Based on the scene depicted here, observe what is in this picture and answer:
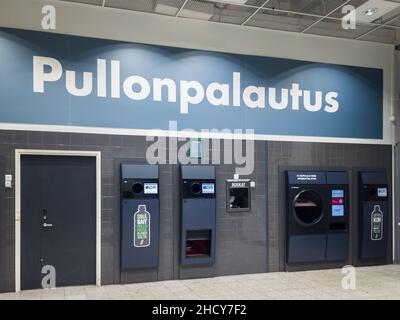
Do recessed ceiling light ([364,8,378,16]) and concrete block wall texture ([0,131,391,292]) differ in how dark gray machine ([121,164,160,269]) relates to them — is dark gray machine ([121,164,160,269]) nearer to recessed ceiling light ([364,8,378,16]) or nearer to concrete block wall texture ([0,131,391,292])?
concrete block wall texture ([0,131,391,292])

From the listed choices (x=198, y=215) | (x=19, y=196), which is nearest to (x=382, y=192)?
(x=198, y=215)

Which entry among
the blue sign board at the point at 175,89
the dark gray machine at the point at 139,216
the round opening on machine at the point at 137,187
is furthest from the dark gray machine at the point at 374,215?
the round opening on machine at the point at 137,187

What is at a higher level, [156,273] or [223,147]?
[223,147]

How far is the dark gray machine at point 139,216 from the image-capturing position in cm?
554

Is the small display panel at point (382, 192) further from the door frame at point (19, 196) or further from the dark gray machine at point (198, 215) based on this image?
the door frame at point (19, 196)

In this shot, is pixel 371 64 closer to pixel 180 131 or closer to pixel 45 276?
pixel 180 131

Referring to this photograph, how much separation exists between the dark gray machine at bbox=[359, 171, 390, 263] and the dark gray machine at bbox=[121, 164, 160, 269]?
3494 mm

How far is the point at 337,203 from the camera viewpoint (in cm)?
652

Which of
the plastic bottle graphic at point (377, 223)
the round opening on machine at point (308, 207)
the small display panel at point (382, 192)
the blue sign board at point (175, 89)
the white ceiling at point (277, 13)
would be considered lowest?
the plastic bottle graphic at point (377, 223)

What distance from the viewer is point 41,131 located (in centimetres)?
530

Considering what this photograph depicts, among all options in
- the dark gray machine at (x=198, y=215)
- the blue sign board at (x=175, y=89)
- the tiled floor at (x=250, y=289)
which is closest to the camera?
the tiled floor at (x=250, y=289)

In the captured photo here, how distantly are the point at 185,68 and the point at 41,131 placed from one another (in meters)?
2.26

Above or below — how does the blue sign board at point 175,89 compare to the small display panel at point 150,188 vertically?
above
